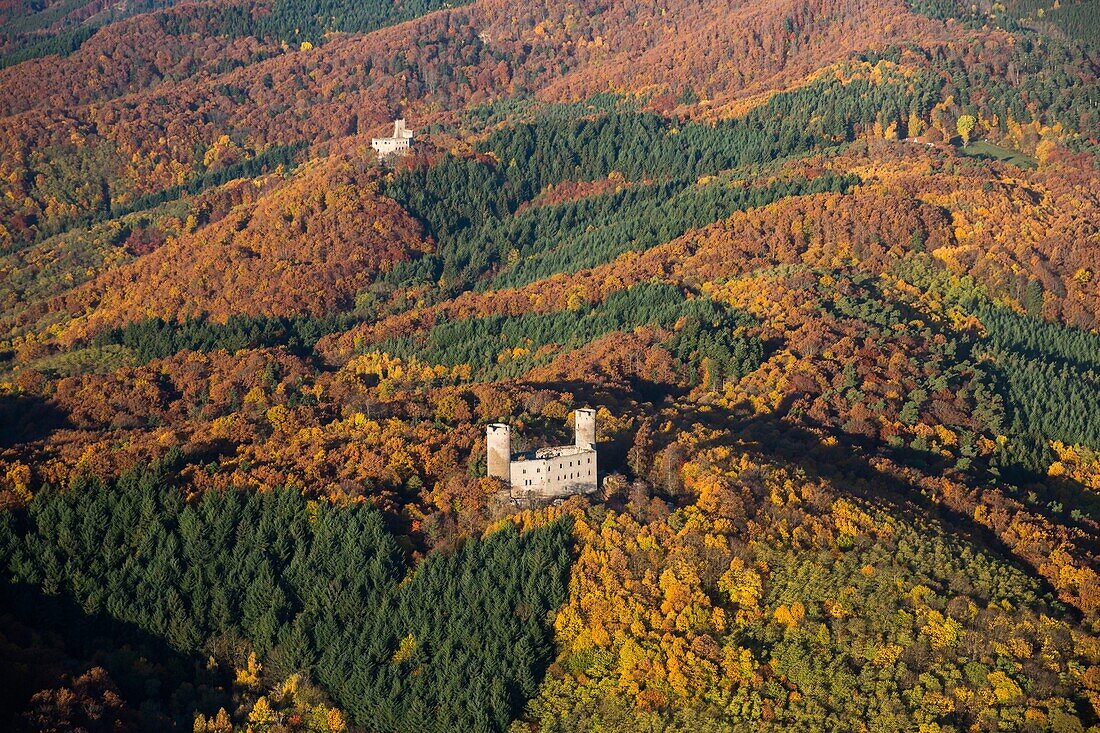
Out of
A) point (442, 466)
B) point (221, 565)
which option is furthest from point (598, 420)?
point (221, 565)

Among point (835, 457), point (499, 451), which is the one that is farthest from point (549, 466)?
point (835, 457)

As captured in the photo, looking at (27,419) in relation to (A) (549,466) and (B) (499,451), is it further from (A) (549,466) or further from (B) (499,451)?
(A) (549,466)

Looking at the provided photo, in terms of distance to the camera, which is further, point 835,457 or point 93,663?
point 835,457

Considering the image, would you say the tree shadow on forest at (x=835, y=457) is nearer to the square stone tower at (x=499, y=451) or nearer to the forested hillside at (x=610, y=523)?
the forested hillside at (x=610, y=523)

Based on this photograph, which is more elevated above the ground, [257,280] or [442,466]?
[442,466]

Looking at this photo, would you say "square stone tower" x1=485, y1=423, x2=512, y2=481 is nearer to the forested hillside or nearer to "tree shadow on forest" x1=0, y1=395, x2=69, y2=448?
the forested hillside

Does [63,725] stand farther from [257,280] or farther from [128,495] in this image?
[257,280]
